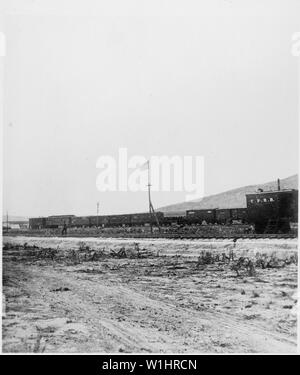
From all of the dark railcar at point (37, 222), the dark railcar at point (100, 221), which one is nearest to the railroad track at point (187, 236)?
the dark railcar at point (100, 221)

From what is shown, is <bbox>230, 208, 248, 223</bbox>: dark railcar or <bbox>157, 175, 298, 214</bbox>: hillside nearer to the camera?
<bbox>157, 175, 298, 214</bbox>: hillside

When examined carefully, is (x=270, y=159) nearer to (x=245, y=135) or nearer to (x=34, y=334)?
(x=245, y=135)

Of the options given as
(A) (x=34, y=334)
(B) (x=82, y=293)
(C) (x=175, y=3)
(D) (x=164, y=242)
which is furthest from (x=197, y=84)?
(A) (x=34, y=334)

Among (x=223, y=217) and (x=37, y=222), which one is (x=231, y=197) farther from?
(x=37, y=222)

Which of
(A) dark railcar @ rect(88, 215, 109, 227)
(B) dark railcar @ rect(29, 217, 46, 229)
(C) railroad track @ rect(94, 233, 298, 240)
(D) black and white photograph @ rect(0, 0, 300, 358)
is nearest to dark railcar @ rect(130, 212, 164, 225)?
(C) railroad track @ rect(94, 233, 298, 240)

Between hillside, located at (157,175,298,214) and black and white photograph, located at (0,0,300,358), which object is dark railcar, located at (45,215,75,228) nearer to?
black and white photograph, located at (0,0,300,358)
